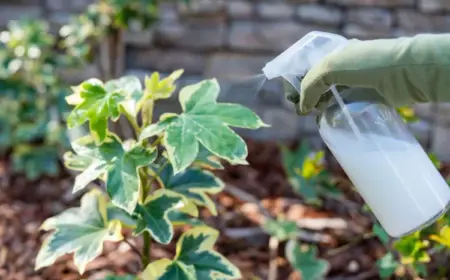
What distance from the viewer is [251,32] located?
2.66 meters

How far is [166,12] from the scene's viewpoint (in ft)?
8.71

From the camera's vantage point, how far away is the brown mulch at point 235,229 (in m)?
1.95

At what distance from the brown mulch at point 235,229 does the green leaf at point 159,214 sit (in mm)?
512

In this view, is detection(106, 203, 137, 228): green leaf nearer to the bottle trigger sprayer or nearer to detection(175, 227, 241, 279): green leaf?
detection(175, 227, 241, 279): green leaf

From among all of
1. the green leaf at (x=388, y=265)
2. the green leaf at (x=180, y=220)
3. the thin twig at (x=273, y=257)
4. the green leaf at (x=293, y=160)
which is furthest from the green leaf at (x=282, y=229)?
the green leaf at (x=180, y=220)

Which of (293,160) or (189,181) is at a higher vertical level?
(189,181)

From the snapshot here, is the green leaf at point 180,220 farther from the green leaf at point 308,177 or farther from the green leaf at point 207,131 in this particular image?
the green leaf at point 308,177

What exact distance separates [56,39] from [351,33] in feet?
3.48

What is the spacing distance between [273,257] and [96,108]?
2.90 feet

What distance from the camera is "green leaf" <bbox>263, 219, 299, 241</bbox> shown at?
1953mm

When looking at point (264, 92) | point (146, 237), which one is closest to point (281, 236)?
point (146, 237)

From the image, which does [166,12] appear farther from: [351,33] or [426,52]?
[426,52]

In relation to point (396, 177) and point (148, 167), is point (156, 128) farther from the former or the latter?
point (396, 177)

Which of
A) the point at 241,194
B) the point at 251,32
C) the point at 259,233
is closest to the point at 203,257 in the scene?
the point at 259,233
